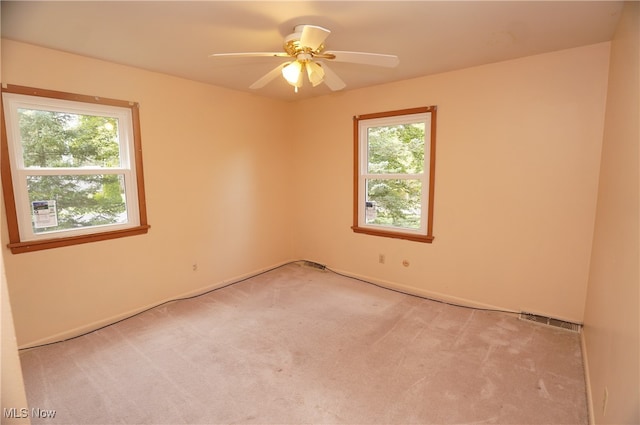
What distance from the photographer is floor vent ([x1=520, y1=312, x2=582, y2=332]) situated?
9.14 ft

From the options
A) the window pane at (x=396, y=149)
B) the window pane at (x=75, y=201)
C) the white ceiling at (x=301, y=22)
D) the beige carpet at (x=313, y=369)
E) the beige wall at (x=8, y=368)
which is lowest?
the beige carpet at (x=313, y=369)

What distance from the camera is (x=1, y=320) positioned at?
734 mm

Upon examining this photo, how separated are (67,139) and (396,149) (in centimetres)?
324

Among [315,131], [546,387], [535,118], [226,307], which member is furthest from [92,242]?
[535,118]

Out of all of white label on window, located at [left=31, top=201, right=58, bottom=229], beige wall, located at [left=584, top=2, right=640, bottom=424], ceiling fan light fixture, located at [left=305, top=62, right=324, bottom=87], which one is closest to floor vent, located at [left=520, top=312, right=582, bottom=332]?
beige wall, located at [left=584, top=2, right=640, bottom=424]

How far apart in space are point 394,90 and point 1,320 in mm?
3680

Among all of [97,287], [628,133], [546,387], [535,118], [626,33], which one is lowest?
[546,387]

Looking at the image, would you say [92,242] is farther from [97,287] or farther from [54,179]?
[54,179]

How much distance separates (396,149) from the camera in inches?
149

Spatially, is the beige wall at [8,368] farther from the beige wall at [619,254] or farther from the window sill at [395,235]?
the window sill at [395,235]

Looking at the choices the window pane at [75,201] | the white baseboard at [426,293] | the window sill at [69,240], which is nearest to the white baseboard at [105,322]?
the window sill at [69,240]

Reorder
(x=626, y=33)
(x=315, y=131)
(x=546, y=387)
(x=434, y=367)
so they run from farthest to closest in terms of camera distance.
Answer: (x=315, y=131), (x=434, y=367), (x=546, y=387), (x=626, y=33)

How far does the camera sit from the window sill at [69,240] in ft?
8.23

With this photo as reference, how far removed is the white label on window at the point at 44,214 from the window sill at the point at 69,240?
0.13 metres
